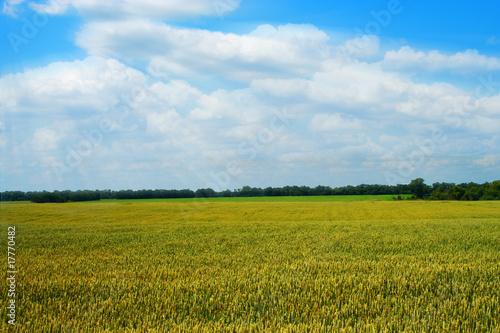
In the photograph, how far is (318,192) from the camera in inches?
4405

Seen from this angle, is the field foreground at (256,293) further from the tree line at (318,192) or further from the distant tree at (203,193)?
the distant tree at (203,193)

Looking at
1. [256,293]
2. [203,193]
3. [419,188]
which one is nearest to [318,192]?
[419,188]

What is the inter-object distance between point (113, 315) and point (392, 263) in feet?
25.7

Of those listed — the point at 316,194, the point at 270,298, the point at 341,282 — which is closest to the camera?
the point at 270,298

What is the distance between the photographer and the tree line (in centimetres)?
8100

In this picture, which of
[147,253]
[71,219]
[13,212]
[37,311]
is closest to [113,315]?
[37,311]

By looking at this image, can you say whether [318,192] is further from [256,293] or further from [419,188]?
[256,293]

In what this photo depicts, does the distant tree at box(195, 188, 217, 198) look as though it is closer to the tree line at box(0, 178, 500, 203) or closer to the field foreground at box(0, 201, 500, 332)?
the tree line at box(0, 178, 500, 203)

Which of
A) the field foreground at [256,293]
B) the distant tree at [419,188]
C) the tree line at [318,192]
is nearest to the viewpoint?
the field foreground at [256,293]

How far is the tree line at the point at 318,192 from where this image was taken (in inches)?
3189

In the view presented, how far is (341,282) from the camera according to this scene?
7.93 m

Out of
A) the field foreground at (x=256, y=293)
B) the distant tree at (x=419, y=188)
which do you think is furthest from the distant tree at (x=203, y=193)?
the field foreground at (x=256, y=293)

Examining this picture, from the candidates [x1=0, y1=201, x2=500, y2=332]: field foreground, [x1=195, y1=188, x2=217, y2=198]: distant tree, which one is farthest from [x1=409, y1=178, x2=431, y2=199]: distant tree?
[x1=0, y1=201, x2=500, y2=332]: field foreground

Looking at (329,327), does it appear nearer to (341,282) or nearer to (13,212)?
(341,282)
